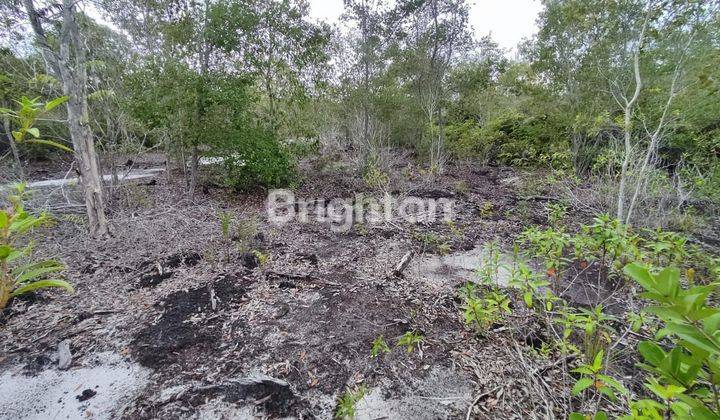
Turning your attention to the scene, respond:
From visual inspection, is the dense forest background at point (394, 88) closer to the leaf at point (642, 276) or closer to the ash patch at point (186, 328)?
the ash patch at point (186, 328)

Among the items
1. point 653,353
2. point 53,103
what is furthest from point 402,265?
point 53,103

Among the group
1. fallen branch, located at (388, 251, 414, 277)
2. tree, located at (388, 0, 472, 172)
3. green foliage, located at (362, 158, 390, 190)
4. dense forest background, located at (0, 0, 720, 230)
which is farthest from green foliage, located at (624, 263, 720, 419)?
tree, located at (388, 0, 472, 172)

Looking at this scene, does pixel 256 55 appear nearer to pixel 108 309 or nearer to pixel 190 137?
pixel 190 137

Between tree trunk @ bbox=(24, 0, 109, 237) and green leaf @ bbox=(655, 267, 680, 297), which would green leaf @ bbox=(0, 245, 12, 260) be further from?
tree trunk @ bbox=(24, 0, 109, 237)

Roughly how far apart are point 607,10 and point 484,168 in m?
6.21

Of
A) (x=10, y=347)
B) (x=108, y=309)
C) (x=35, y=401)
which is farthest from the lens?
(x=108, y=309)

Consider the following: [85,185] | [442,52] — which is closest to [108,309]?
[85,185]

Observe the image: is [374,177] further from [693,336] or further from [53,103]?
[693,336]

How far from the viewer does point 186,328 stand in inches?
94.6

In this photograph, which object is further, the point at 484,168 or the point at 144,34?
the point at 484,168

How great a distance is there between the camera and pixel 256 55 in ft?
20.9

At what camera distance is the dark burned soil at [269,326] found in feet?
6.01

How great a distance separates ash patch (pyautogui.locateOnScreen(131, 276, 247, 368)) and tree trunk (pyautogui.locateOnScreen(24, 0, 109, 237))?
82.1 inches

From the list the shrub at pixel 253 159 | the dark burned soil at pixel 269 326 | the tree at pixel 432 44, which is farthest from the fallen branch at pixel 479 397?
the tree at pixel 432 44
